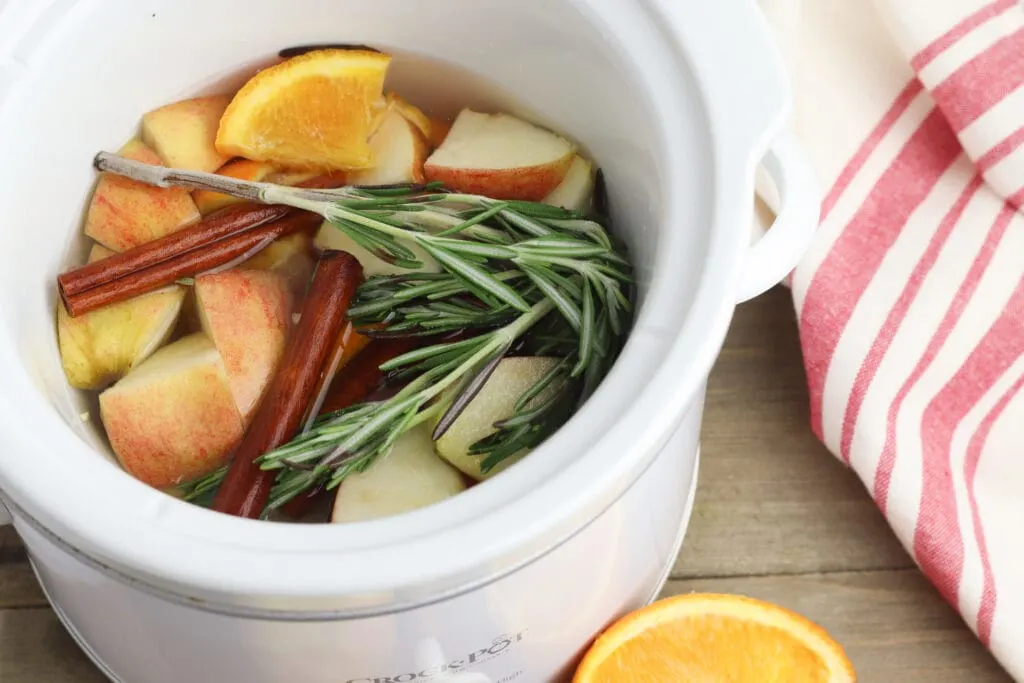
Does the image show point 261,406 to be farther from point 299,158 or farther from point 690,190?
point 690,190

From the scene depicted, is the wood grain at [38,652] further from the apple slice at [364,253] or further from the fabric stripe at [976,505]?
the fabric stripe at [976,505]

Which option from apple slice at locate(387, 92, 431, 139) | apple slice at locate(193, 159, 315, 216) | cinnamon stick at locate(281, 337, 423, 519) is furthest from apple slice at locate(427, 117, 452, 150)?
cinnamon stick at locate(281, 337, 423, 519)

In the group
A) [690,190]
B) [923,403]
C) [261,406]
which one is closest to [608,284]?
[690,190]

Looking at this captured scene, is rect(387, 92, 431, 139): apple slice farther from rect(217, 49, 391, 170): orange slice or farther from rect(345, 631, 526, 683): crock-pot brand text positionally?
rect(345, 631, 526, 683): crock-pot brand text

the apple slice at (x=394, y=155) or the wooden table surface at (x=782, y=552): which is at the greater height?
the apple slice at (x=394, y=155)

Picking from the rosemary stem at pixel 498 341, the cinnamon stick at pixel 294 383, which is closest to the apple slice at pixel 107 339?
the cinnamon stick at pixel 294 383

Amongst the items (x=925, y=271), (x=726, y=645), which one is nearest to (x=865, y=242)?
(x=925, y=271)
